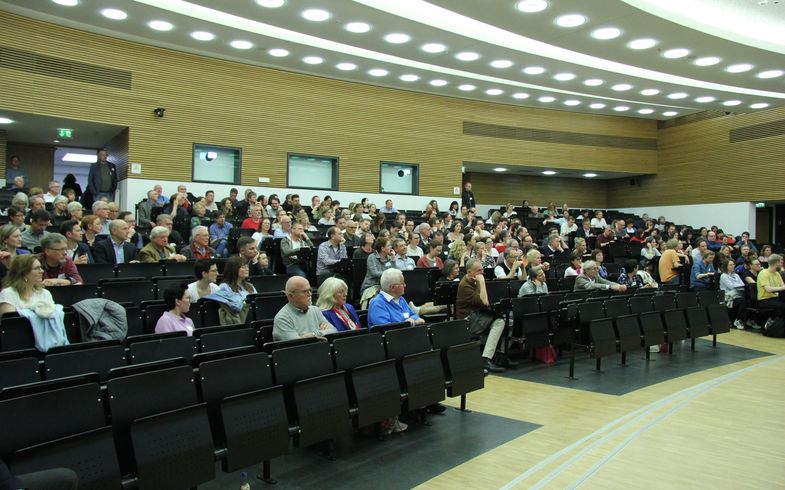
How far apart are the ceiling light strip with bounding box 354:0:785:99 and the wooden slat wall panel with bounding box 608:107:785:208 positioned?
110 inches

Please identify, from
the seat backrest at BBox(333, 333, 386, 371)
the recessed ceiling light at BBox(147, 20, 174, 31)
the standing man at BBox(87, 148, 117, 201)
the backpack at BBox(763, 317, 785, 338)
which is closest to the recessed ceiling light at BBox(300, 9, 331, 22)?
the recessed ceiling light at BBox(147, 20, 174, 31)

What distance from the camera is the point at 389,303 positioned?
201 inches

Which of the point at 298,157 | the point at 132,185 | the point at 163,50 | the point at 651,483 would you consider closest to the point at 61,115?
the point at 132,185

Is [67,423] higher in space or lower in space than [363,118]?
lower

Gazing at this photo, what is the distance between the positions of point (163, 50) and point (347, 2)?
192 inches

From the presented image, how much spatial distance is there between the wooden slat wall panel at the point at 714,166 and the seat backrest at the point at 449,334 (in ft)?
48.8

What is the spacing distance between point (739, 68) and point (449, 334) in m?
10.0

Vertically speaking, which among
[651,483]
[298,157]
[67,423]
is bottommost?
[651,483]

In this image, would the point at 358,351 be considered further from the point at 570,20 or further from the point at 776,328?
the point at 776,328

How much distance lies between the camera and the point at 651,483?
11.5 feet

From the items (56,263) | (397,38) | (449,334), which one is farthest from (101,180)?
(449,334)

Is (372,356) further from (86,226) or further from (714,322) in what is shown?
(714,322)

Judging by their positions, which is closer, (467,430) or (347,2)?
(467,430)

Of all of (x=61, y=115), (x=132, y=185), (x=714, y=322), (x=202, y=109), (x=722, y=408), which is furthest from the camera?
(x=202, y=109)
